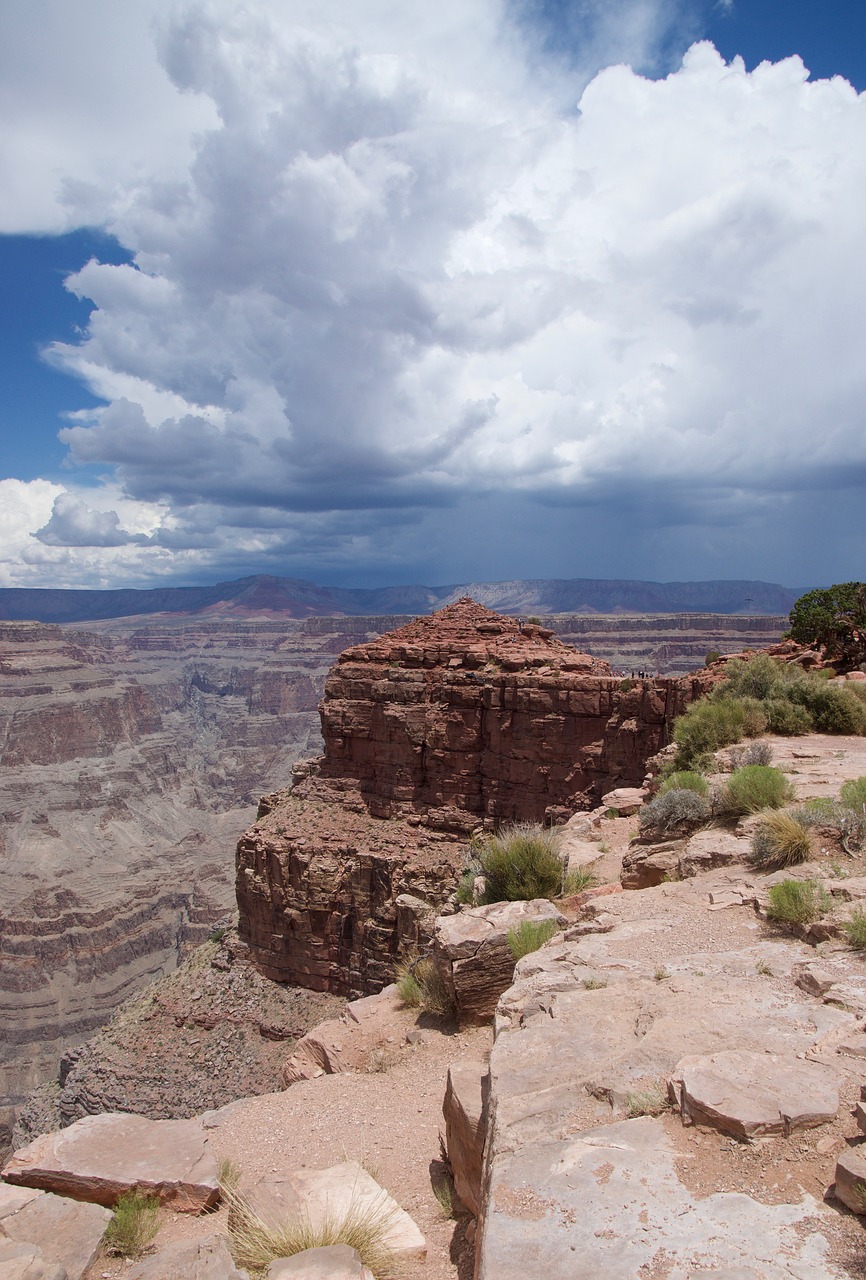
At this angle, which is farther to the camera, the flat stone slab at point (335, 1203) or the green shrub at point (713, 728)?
the green shrub at point (713, 728)

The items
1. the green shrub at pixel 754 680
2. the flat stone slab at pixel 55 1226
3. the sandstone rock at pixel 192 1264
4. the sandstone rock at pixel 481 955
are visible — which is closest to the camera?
the sandstone rock at pixel 192 1264

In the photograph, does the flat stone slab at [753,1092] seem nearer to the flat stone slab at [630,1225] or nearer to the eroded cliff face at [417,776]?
the flat stone slab at [630,1225]

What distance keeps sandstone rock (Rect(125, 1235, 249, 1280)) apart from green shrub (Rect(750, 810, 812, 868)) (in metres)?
6.47

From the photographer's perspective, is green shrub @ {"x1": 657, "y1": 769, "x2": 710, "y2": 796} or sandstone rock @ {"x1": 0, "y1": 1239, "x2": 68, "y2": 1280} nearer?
sandstone rock @ {"x1": 0, "y1": 1239, "x2": 68, "y2": 1280}

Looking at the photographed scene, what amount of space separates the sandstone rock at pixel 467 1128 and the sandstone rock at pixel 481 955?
235 cm

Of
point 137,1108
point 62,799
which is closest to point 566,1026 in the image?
point 137,1108

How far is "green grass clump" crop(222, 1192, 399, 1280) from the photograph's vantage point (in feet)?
15.5

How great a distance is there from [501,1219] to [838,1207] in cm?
160

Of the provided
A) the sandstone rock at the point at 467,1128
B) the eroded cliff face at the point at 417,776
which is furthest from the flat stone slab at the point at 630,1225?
the eroded cliff face at the point at 417,776

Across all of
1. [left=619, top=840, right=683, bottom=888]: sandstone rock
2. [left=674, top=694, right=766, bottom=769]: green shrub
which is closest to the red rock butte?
[left=674, top=694, right=766, bottom=769]: green shrub

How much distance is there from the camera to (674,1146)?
414cm

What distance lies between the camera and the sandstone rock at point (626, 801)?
51.4 feet

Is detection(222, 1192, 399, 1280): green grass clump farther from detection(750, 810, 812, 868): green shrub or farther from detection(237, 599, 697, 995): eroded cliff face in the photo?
detection(237, 599, 697, 995): eroded cliff face

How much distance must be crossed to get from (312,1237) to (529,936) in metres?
4.09
